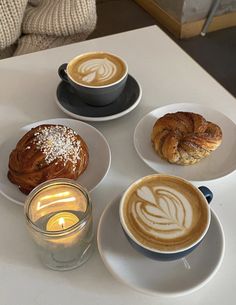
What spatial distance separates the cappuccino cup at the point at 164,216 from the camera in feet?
1.54

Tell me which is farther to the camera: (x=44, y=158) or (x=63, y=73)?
(x=63, y=73)

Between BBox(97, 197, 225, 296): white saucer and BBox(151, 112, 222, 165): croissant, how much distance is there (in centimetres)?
12

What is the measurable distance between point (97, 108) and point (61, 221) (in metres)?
0.27

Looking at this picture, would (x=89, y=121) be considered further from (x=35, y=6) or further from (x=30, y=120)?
(x=35, y=6)

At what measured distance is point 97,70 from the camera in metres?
0.74

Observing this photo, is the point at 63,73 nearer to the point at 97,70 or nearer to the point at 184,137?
the point at 97,70

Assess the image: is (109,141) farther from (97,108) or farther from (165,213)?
(165,213)

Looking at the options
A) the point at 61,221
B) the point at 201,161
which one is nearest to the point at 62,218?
the point at 61,221

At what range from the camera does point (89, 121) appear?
73 centimetres

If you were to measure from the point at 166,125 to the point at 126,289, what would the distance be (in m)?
0.27

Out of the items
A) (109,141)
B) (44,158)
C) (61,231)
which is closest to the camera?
(61,231)

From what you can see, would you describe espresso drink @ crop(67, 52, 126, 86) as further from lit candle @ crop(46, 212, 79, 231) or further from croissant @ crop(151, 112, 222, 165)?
lit candle @ crop(46, 212, 79, 231)

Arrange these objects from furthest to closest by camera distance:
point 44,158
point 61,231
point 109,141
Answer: point 109,141
point 44,158
point 61,231

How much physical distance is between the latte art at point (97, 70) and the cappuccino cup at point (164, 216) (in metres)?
0.26
